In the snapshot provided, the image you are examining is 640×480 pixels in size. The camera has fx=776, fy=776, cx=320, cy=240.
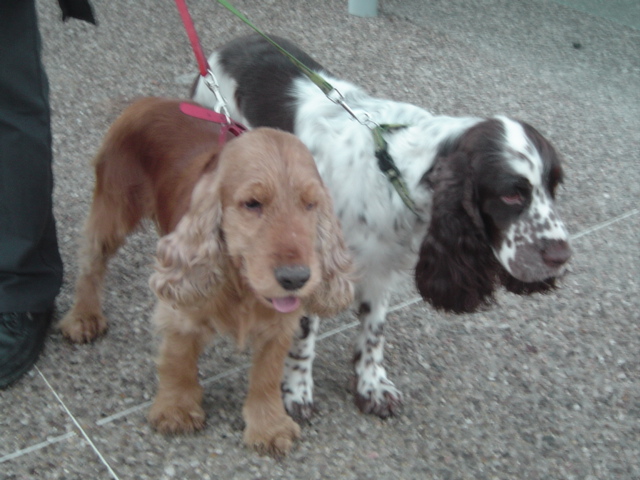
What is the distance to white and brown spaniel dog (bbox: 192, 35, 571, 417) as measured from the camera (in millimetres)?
2758

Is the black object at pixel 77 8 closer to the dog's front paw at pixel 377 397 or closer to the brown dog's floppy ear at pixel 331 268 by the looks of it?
the brown dog's floppy ear at pixel 331 268

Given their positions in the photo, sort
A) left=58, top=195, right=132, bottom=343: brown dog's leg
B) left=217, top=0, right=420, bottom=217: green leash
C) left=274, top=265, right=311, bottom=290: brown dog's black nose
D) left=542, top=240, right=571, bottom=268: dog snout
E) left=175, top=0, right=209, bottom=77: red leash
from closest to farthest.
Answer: left=274, top=265, right=311, bottom=290: brown dog's black nose < left=542, top=240, right=571, bottom=268: dog snout < left=217, top=0, right=420, bottom=217: green leash < left=175, top=0, right=209, bottom=77: red leash < left=58, top=195, right=132, bottom=343: brown dog's leg

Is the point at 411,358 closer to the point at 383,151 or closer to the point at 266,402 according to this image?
the point at 266,402

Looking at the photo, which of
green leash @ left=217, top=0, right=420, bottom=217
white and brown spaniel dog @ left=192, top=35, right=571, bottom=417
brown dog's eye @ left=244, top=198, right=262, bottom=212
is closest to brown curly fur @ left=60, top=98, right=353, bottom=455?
brown dog's eye @ left=244, top=198, right=262, bottom=212

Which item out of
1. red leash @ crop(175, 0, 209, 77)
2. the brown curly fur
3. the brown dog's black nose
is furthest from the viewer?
red leash @ crop(175, 0, 209, 77)

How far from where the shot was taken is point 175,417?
296cm

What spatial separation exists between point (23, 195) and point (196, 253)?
983mm

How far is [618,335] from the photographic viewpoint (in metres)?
3.94

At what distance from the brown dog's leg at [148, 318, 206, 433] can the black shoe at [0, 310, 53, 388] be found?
2.05ft

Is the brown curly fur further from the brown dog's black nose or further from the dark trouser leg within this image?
the dark trouser leg

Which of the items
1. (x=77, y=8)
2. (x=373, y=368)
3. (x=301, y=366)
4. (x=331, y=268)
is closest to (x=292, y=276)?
(x=331, y=268)

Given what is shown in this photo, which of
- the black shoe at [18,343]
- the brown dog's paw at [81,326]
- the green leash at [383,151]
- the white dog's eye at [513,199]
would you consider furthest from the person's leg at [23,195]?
the white dog's eye at [513,199]

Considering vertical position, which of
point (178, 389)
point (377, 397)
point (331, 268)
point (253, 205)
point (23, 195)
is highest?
point (253, 205)

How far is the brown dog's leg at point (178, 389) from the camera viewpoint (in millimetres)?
2893
